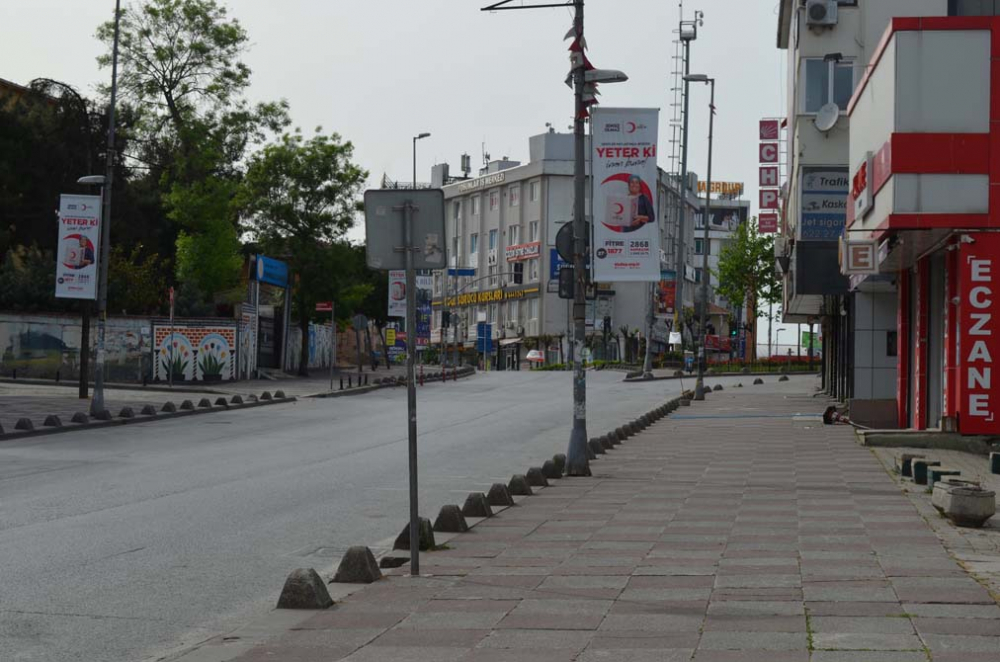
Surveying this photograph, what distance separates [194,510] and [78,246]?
2117cm

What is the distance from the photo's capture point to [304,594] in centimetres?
839

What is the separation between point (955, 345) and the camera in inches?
870

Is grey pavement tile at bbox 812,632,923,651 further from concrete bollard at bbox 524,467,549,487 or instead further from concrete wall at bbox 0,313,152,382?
concrete wall at bbox 0,313,152,382

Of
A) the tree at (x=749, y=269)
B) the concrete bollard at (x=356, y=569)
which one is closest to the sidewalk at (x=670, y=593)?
the concrete bollard at (x=356, y=569)

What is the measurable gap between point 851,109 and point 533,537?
19.5m

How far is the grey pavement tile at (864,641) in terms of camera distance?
681cm

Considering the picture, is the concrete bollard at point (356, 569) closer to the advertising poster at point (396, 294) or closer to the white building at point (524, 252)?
the advertising poster at point (396, 294)

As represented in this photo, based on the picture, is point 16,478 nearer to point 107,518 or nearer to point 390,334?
point 107,518

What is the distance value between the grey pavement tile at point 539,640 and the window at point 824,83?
3406 cm

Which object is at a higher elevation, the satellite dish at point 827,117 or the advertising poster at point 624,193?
the satellite dish at point 827,117

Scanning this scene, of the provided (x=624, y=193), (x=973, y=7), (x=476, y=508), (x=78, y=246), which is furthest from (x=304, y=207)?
(x=476, y=508)

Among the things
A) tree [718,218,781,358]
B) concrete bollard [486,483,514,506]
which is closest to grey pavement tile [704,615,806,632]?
concrete bollard [486,483,514,506]

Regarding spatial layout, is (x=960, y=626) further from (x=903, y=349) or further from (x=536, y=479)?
(x=903, y=349)

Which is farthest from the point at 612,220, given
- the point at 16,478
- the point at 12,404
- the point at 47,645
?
the point at 12,404
